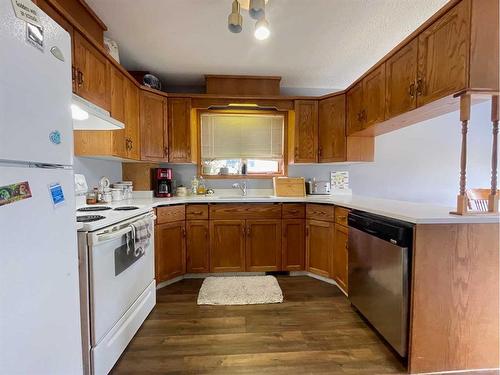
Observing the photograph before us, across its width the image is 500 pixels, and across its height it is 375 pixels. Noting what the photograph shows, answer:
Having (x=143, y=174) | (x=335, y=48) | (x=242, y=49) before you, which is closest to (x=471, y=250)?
(x=335, y=48)

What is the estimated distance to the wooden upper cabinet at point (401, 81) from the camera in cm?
172

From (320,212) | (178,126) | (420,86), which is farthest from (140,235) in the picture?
(420,86)

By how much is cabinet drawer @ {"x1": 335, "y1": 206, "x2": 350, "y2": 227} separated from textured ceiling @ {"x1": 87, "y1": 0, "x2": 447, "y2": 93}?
161cm

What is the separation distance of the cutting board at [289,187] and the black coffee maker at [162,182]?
53.5 inches

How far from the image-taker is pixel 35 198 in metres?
0.84

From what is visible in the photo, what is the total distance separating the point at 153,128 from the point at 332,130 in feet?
7.05

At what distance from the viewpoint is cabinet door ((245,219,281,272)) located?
2711 millimetres

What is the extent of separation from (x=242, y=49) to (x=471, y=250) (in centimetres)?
241

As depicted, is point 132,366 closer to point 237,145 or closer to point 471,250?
point 471,250

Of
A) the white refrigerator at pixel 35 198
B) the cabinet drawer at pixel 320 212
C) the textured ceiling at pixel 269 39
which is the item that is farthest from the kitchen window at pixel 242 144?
the white refrigerator at pixel 35 198

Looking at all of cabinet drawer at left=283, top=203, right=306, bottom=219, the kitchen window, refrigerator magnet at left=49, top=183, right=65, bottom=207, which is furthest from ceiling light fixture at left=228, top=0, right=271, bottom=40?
cabinet drawer at left=283, top=203, right=306, bottom=219

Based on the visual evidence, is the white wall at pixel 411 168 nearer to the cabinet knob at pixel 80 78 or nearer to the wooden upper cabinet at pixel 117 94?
the wooden upper cabinet at pixel 117 94

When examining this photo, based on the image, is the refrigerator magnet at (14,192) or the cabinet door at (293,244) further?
the cabinet door at (293,244)

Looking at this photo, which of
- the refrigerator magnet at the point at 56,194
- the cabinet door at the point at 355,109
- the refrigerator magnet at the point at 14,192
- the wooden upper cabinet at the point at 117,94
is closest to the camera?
the refrigerator magnet at the point at 14,192
